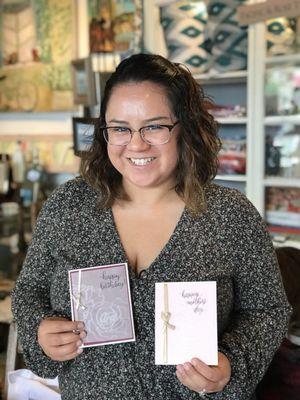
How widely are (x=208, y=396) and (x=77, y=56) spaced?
2448 mm

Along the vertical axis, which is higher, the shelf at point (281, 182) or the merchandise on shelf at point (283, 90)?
the merchandise on shelf at point (283, 90)

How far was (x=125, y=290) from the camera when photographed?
1037 millimetres

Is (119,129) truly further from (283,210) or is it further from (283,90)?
(283,210)

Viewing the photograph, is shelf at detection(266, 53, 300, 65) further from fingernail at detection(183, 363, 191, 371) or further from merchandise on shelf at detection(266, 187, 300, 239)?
fingernail at detection(183, 363, 191, 371)

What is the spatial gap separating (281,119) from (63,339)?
178 centimetres

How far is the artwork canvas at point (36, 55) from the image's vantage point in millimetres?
3074

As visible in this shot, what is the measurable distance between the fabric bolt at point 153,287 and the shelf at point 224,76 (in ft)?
5.11

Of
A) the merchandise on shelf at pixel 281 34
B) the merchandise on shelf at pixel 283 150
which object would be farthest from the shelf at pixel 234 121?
the merchandise on shelf at pixel 281 34

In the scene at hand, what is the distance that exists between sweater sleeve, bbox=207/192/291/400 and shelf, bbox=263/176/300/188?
4.66 ft

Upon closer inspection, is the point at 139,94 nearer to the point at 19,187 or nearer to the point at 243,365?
the point at 243,365

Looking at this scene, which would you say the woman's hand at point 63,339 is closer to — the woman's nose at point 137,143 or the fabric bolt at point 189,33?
the woman's nose at point 137,143

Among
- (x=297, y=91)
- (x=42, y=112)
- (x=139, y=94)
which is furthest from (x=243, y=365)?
(x=42, y=112)

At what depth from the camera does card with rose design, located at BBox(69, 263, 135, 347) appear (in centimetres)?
103

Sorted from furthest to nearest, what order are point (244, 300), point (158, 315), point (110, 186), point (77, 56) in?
point (77, 56), point (110, 186), point (244, 300), point (158, 315)
